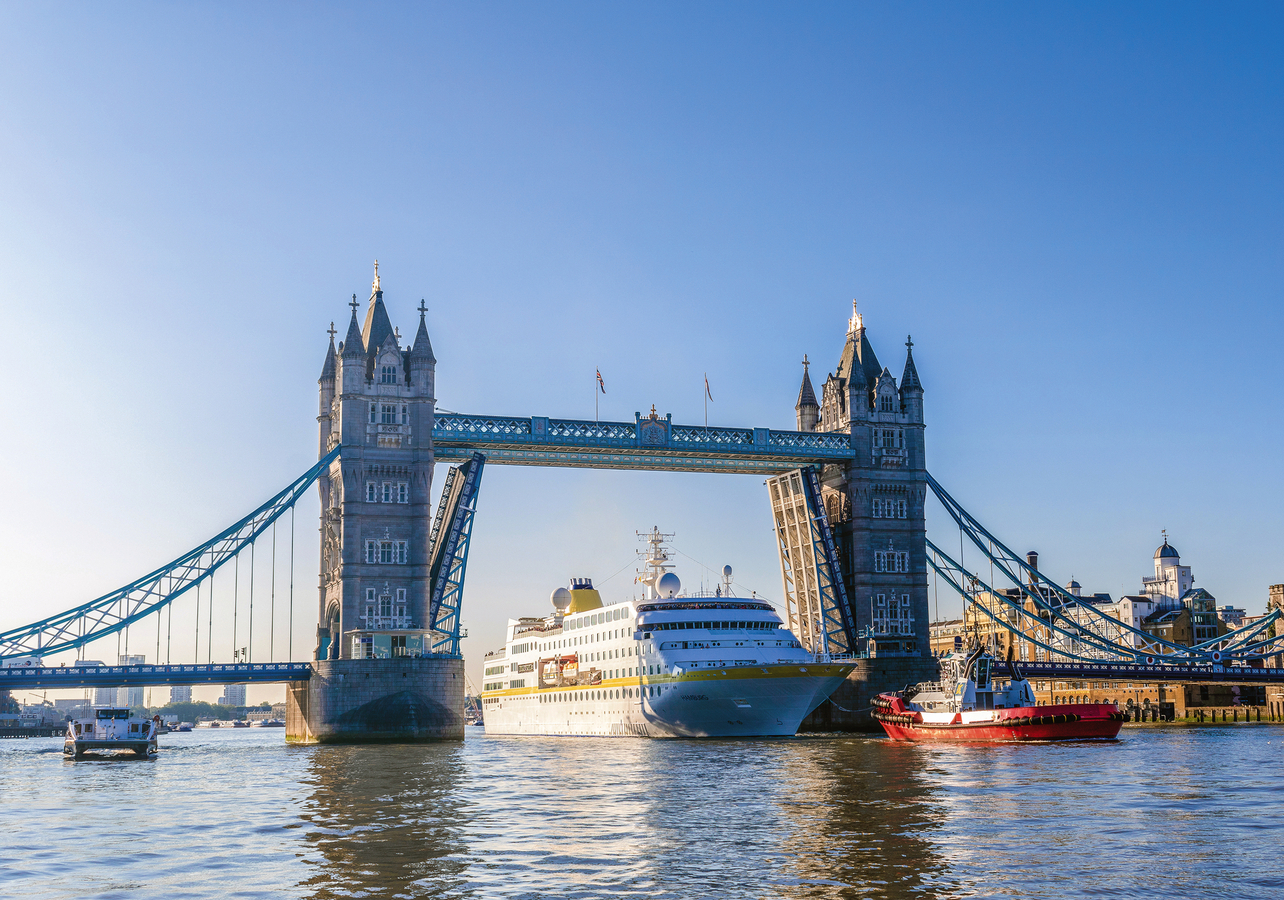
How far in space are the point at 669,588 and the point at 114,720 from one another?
4119 cm

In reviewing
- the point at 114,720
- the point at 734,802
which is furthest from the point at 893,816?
the point at 114,720

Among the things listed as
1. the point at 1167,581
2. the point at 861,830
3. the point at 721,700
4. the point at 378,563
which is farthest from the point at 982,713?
the point at 1167,581

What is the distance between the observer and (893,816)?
33.1 m

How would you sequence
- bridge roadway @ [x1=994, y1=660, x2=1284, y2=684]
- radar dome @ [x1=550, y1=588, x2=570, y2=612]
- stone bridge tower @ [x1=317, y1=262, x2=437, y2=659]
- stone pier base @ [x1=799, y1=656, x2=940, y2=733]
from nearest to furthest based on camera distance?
stone bridge tower @ [x1=317, y1=262, x2=437, y2=659] < stone pier base @ [x1=799, y1=656, x2=940, y2=733] < bridge roadway @ [x1=994, y1=660, x2=1284, y2=684] < radar dome @ [x1=550, y1=588, x2=570, y2=612]

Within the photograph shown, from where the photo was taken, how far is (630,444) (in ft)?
304

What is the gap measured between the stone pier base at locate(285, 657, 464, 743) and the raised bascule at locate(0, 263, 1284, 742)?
11 cm

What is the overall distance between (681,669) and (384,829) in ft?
167

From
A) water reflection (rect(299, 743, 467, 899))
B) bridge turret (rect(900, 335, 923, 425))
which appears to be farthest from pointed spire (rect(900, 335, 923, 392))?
water reflection (rect(299, 743, 467, 899))

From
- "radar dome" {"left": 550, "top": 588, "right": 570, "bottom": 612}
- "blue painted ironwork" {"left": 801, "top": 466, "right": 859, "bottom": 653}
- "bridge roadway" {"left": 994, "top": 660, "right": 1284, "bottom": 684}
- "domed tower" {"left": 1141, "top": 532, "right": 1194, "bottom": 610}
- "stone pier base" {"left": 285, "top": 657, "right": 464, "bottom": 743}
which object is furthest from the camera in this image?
"domed tower" {"left": 1141, "top": 532, "right": 1194, "bottom": 610}

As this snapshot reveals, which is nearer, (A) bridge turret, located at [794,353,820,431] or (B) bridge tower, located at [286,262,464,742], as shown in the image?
(B) bridge tower, located at [286,262,464,742]

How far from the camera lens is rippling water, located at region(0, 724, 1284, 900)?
922 inches

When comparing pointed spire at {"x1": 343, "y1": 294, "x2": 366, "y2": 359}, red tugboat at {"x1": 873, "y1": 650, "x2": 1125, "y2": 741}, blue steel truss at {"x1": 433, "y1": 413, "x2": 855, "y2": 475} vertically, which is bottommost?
red tugboat at {"x1": 873, "y1": 650, "x2": 1125, "y2": 741}

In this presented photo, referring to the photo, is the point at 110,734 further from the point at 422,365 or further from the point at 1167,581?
the point at 1167,581

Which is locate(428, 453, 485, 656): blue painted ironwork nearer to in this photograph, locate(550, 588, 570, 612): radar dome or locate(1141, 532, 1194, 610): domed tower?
locate(550, 588, 570, 612): radar dome
